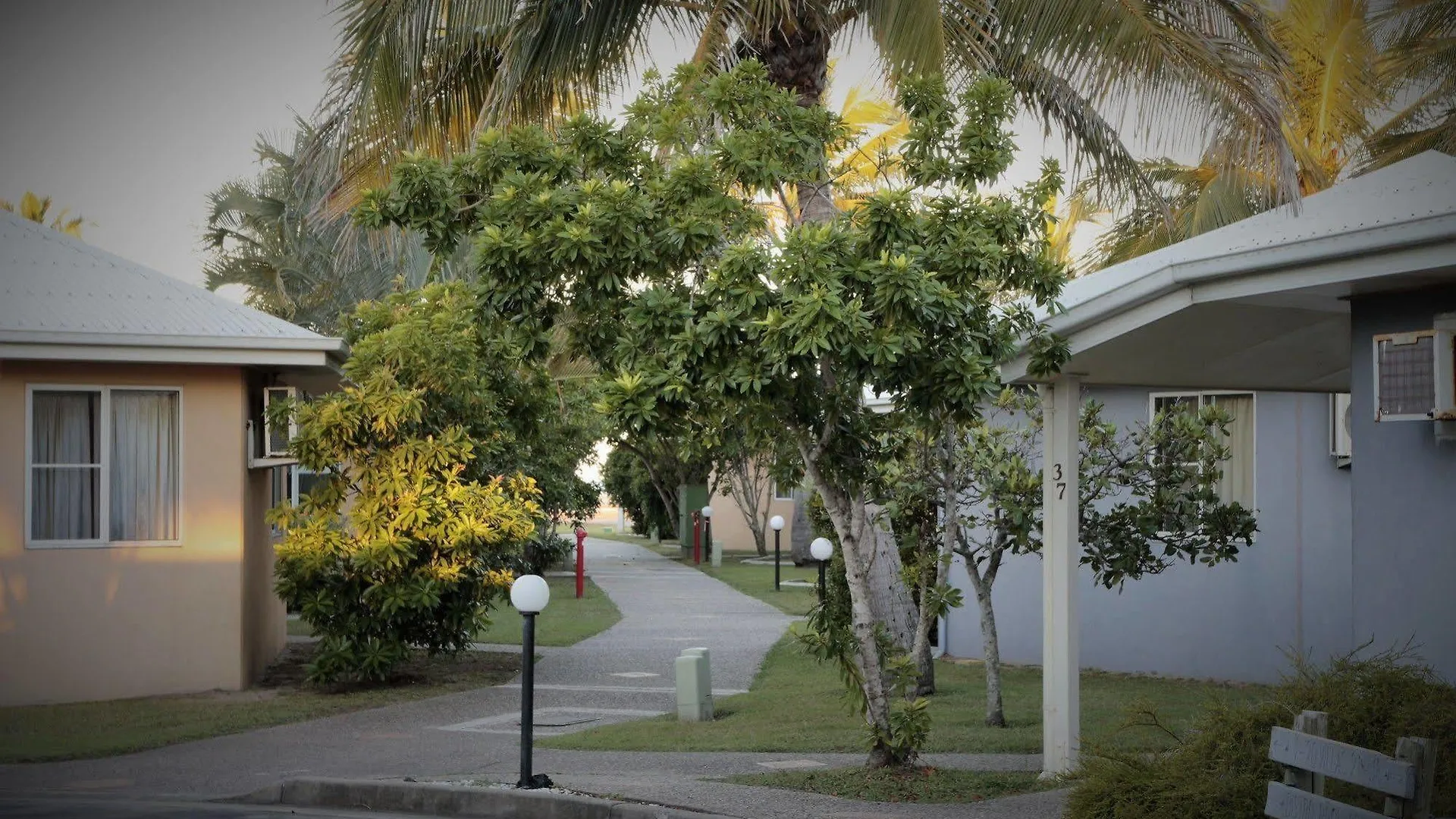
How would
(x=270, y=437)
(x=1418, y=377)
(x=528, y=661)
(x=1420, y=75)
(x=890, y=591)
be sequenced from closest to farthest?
→ 1. (x=1418, y=377)
2. (x=528, y=661)
3. (x=890, y=591)
4. (x=270, y=437)
5. (x=1420, y=75)

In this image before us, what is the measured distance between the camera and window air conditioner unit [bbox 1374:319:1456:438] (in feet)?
22.7

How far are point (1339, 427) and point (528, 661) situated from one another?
8.85 m

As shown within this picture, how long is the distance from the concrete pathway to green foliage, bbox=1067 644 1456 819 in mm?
1594

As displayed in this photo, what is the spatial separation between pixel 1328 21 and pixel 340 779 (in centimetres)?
1548

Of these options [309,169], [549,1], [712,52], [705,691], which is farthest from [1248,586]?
[309,169]

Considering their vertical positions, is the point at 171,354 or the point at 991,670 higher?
the point at 171,354

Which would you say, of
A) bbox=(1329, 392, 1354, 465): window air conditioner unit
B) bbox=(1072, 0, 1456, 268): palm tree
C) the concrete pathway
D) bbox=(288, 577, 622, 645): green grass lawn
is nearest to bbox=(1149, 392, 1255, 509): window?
bbox=(1329, 392, 1354, 465): window air conditioner unit

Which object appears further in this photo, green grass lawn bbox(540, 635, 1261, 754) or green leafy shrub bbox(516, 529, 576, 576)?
green leafy shrub bbox(516, 529, 576, 576)

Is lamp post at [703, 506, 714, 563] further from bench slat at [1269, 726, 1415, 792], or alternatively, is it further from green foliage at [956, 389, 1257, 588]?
bench slat at [1269, 726, 1415, 792]

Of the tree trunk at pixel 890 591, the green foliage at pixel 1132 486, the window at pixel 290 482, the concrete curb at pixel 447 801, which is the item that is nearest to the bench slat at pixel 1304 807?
the concrete curb at pixel 447 801

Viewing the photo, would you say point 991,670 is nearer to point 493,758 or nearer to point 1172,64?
point 493,758

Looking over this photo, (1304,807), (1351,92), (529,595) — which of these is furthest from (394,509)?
(1351,92)

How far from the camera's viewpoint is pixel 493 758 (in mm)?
10562

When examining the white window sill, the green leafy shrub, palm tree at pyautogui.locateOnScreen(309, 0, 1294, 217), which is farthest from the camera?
the green leafy shrub
